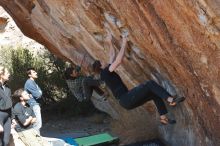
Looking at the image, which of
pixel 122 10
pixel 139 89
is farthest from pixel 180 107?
pixel 122 10

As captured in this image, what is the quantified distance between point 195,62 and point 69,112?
9537 mm

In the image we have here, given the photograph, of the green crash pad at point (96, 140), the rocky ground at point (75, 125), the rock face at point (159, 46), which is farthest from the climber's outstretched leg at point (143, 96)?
the rocky ground at point (75, 125)

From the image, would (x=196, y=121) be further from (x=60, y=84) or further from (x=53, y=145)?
(x=60, y=84)

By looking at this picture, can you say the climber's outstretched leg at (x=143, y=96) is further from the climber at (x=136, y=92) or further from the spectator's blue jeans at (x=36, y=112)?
the spectator's blue jeans at (x=36, y=112)

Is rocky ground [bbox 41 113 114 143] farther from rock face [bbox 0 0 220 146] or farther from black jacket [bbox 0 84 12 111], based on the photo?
black jacket [bbox 0 84 12 111]

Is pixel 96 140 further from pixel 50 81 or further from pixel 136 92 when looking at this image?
pixel 50 81

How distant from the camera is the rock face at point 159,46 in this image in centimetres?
694

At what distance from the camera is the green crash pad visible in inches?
439

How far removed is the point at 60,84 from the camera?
1747 centimetres

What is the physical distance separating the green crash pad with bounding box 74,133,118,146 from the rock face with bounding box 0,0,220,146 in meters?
0.34

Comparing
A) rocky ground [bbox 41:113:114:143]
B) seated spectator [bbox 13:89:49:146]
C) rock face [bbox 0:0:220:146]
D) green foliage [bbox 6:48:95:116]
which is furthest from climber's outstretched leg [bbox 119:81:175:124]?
green foliage [bbox 6:48:95:116]

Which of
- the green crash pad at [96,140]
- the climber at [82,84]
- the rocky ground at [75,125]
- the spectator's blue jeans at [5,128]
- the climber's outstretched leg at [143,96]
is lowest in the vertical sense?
the rocky ground at [75,125]

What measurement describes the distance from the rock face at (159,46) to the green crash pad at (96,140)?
341 millimetres

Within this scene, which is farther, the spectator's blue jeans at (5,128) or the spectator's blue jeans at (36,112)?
the spectator's blue jeans at (36,112)
